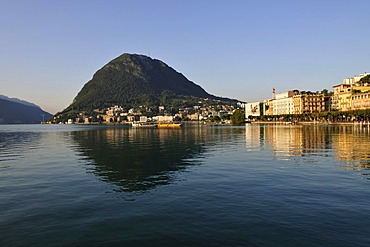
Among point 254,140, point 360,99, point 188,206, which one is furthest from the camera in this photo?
point 360,99

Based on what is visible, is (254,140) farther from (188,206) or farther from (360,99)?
(360,99)

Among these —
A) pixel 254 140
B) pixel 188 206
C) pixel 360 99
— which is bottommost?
pixel 254 140

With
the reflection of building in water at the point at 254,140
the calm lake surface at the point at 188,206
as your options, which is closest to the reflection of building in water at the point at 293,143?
the reflection of building in water at the point at 254,140

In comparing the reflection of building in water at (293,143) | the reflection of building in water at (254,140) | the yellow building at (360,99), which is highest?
the yellow building at (360,99)

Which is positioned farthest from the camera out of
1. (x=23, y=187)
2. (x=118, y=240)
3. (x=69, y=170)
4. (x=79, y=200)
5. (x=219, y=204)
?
(x=69, y=170)

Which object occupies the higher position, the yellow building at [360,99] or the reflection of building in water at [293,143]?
the yellow building at [360,99]

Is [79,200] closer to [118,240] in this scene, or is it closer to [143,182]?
[143,182]

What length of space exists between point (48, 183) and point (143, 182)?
8.05m

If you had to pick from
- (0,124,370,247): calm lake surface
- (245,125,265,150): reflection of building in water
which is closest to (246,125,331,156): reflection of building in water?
(245,125,265,150): reflection of building in water

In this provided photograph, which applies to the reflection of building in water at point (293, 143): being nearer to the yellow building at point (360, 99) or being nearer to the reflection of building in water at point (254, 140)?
the reflection of building in water at point (254, 140)

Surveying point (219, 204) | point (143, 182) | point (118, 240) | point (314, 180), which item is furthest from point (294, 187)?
point (118, 240)

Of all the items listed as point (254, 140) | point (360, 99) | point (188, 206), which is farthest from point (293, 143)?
point (360, 99)

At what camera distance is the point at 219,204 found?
18953 millimetres

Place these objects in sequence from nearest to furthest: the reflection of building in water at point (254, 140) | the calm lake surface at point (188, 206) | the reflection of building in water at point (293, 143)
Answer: the calm lake surface at point (188, 206) < the reflection of building in water at point (293, 143) < the reflection of building in water at point (254, 140)
